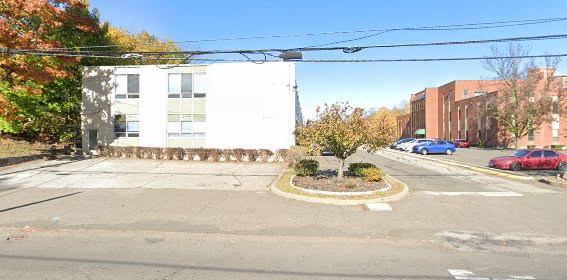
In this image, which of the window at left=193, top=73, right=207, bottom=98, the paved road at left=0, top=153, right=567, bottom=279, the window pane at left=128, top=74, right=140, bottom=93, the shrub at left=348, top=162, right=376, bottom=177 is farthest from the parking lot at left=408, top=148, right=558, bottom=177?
the window pane at left=128, top=74, right=140, bottom=93

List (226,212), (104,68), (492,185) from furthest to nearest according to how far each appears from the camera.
Answer: (104,68), (492,185), (226,212)

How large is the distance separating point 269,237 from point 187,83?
18514mm

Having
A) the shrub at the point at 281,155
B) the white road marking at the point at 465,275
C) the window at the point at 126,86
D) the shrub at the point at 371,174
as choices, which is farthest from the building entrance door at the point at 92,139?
the white road marking at the point at 465,275

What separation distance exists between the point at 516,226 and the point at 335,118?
19.2 ft

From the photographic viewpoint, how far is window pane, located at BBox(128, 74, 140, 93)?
22406 millimetres

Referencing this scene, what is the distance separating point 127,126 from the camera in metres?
22.4

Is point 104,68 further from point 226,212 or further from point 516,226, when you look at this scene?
point 516,226

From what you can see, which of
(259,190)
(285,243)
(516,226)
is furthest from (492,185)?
(285,243)

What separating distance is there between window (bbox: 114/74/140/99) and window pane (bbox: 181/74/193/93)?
11.5 ft

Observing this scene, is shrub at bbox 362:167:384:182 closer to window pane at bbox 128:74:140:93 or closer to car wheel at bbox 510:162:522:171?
car wheel at bbox 510:162:522:171

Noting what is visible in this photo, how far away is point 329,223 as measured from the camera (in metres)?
6.92

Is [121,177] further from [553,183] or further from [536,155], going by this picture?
[536,155]

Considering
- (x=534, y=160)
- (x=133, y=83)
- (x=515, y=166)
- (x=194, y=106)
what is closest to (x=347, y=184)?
(x=515, y=166)

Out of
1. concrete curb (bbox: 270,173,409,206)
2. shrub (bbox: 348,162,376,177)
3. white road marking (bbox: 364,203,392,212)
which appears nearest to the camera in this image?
white road marking (bbox: 364,203,392,212)
